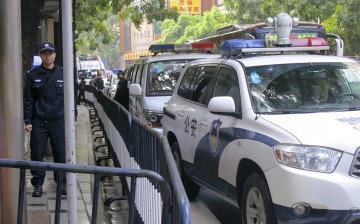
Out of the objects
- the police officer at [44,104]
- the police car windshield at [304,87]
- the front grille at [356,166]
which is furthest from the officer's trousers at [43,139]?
the front grille at [356,166]

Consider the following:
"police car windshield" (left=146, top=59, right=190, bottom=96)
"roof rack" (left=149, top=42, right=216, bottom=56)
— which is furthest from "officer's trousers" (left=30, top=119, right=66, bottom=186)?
"roof rack" (left=149, top=42, right=216, bottom=56)

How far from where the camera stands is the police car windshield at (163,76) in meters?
10.2

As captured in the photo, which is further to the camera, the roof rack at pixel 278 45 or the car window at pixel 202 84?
the car window at pixel 202 84

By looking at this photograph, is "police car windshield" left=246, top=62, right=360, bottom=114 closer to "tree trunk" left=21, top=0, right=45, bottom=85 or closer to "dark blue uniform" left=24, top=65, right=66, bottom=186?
Answer: "dark blue uniform" left=24, top=65, right=66, bottom=186

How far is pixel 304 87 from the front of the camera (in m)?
5.45

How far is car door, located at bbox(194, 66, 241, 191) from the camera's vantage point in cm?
539

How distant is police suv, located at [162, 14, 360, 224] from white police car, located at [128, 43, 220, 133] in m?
2.33

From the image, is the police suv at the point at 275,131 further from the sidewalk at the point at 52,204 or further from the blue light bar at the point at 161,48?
the blue light bar at the point at 161,48

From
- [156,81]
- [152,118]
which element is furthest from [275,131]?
[156,81]

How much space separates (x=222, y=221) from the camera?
6.19 m

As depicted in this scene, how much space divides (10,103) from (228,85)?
258cm

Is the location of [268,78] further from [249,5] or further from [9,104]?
[249,5]

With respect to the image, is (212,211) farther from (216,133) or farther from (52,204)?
(52,204)

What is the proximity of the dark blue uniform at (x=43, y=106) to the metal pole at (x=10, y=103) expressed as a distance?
5.92 feet
